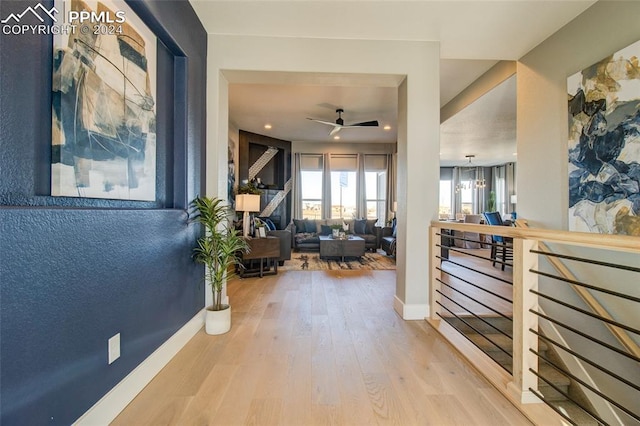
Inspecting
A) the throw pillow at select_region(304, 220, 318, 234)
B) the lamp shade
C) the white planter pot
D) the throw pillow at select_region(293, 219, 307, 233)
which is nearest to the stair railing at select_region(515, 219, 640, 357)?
the white planter pot

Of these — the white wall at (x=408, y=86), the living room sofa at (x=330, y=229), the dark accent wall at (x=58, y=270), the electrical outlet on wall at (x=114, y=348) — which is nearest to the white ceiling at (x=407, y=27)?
the white wall at (x=408, y=86)

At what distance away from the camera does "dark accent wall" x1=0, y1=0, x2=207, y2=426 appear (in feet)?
3.02

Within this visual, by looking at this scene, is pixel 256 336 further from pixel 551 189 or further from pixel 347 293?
pixel 551 189

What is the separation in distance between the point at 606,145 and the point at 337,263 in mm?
4114

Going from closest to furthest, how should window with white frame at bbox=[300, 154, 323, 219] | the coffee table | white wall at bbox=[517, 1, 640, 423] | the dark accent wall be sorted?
1. the dark accent wall
2. white wall at bbox=[517, 1, 640, 423]
3. the coffee table
4. window with white frame at bbox=[300, 154, 323, 219]

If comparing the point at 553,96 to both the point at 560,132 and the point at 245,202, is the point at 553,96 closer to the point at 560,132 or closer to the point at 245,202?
the point at 560,132

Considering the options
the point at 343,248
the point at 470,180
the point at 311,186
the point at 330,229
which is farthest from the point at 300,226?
the point at 470,180

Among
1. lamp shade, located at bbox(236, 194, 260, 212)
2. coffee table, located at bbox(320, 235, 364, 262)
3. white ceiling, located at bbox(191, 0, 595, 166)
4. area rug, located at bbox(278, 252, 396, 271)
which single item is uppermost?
white ceiling, located at bbox(191, 0, 595, 166)

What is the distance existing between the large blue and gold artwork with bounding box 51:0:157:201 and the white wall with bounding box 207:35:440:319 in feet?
2.85

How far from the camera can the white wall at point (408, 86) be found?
2547mm

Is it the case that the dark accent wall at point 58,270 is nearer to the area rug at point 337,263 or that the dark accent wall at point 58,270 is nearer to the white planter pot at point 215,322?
the white planter pot at point 215,322

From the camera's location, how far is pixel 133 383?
1.48m

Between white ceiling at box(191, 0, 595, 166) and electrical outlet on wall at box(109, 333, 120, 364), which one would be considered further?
white ceiling at box(191, 0, 595, 166)

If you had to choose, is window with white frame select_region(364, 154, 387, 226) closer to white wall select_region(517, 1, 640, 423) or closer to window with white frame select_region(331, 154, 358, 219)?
window with white frame select_region(331, 154, 358, 219)
